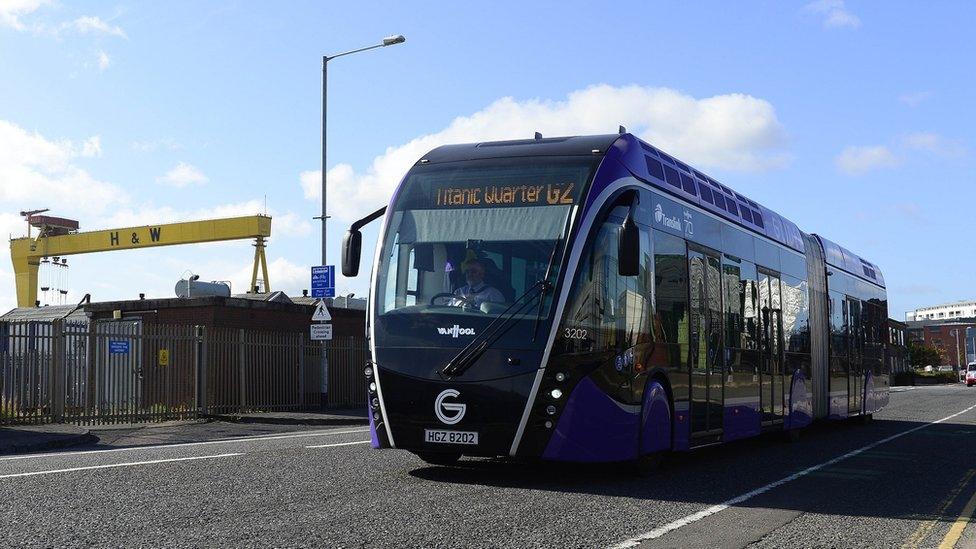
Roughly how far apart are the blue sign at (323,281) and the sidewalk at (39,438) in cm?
768

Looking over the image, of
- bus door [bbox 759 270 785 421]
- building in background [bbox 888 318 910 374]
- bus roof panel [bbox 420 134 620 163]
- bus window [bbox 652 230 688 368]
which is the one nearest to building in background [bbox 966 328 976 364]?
building in background [bbox 888 318 910 374]

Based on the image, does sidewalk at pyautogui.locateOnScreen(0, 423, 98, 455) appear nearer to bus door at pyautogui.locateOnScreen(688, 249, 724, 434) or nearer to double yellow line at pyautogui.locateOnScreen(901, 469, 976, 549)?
bus door at pyautogui.locateOnScreen(688, 249, 724, 434)

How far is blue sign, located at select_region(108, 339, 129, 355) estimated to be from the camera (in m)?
A: 21.4

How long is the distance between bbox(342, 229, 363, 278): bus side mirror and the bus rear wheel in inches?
77.6

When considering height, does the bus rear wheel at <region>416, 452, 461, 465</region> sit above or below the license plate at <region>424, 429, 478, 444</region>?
below

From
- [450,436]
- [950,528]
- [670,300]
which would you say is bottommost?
[950,528]

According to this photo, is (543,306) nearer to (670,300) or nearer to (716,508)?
(716,508)

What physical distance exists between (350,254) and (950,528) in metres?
6.00

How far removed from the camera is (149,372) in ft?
72.4

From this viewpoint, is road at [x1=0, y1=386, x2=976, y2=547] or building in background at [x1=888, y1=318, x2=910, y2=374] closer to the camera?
road at [x1=0, y1=386, x2=976, y2=547]

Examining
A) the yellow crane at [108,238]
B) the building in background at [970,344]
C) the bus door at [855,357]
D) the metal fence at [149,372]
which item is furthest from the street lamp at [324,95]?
the building in background at [970,344]

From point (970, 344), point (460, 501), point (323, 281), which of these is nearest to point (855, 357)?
point (323, 281)

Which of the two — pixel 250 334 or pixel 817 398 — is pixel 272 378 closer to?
pixel 250 334

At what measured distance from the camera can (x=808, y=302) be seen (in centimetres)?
1823
